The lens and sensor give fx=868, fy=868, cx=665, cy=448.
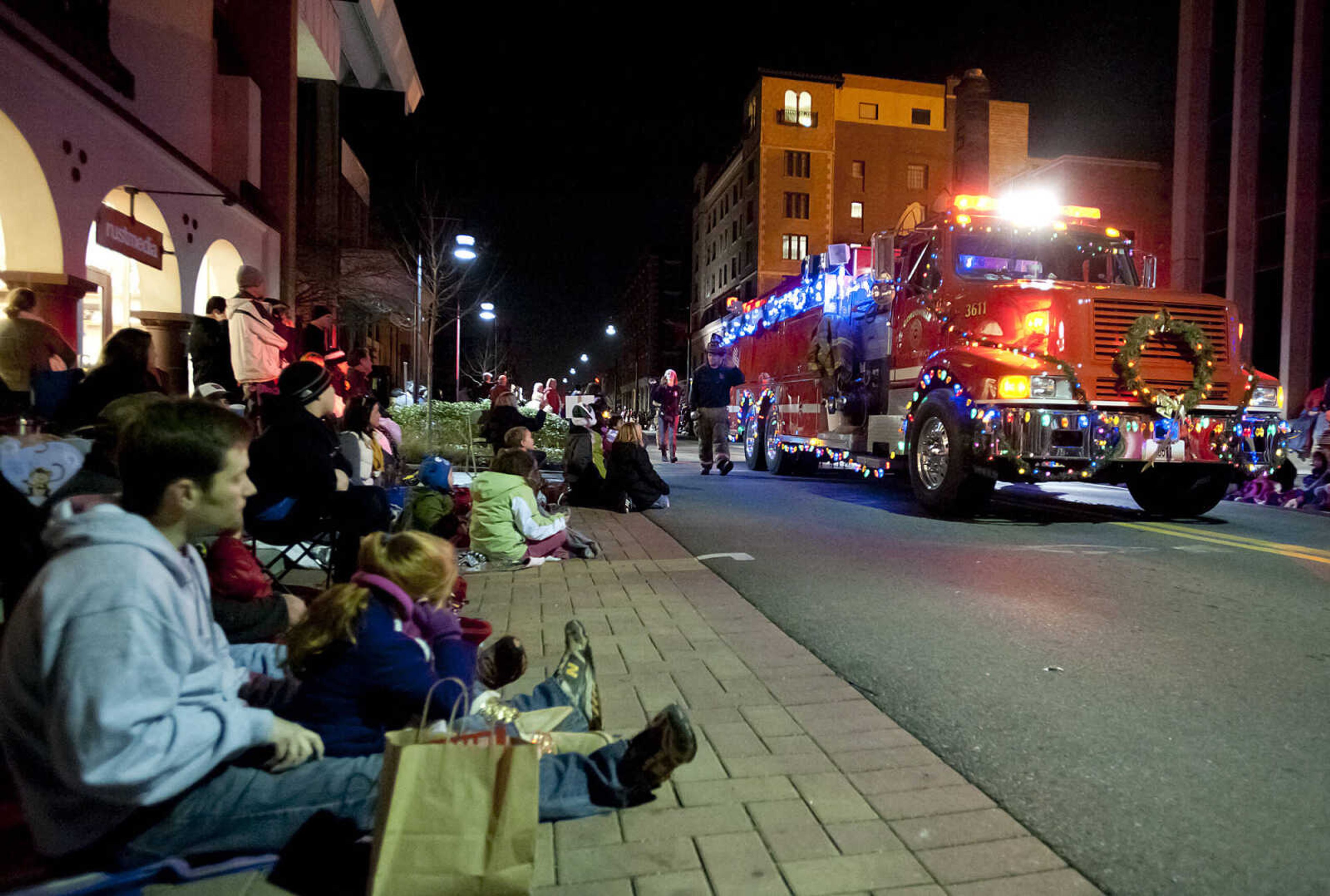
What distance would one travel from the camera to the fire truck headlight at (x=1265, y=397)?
28.5 ft

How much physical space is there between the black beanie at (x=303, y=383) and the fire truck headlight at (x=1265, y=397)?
8617mm

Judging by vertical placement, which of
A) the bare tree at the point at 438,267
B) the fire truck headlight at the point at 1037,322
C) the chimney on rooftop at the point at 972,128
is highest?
the chimney on rooftop at the point at 972,128

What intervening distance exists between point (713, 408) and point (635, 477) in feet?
18.3

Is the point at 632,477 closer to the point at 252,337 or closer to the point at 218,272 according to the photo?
the point at 252,337

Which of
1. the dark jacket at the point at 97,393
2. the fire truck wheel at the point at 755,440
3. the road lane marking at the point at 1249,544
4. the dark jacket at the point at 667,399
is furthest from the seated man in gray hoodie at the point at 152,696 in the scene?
the dark jacket at the point at 667,399

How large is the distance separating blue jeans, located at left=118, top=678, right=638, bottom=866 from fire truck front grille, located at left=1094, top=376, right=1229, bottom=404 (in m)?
7.33

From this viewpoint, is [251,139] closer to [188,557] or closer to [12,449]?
[12,449]

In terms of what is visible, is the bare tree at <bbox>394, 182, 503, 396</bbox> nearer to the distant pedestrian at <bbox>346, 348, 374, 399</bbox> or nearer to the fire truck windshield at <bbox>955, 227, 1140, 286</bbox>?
the distant pedestrian at <bbox>346, 348, 374, 399</bbox>

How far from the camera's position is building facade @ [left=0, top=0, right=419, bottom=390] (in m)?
7.47

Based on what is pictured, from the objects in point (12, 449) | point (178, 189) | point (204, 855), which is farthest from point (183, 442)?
point (178, 189)

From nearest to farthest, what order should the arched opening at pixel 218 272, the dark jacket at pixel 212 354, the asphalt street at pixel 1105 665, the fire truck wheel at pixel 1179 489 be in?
the asphalt street at pixel 1105 665 → the dark jacket at pixel 212 354 → the fire truck wheel at pixel 1179 489 → the arched opening at pixel 218 272

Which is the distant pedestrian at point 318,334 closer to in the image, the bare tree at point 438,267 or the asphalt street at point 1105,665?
the asphalt street at point 1105,665

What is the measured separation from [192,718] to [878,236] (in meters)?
9.76

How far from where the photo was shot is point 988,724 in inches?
132
